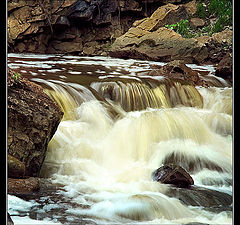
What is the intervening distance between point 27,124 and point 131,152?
1.54m

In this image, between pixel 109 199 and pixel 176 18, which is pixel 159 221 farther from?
pixel 176 18

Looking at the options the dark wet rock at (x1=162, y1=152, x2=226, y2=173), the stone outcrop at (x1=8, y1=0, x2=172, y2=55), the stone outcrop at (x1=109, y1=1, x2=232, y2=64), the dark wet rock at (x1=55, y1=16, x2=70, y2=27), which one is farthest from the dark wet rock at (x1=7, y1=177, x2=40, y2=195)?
the dark wet rock at (x1=55, y1=16, x2=70, y2=27)

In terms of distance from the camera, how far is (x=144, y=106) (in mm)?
5527

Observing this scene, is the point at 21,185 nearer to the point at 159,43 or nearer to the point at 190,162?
the point at 190,162

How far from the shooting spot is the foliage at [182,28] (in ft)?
40.2

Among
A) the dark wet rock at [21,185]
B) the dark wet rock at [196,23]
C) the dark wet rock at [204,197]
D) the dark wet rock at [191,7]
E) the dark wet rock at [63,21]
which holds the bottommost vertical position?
the dark wet rock at [204,197]

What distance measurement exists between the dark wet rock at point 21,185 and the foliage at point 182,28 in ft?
33.1

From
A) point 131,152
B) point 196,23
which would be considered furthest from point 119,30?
point 131,152

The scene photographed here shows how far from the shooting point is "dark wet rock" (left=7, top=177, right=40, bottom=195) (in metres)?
2.90

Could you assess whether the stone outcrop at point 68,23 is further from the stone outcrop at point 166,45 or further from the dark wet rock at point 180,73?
the dark wet rock at point 180,73

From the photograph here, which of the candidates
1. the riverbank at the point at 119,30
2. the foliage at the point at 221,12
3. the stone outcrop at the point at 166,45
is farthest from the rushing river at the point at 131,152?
the foliage at the point at 221,12

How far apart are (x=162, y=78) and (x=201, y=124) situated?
1780 millimetres

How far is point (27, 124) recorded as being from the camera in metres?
3.15
